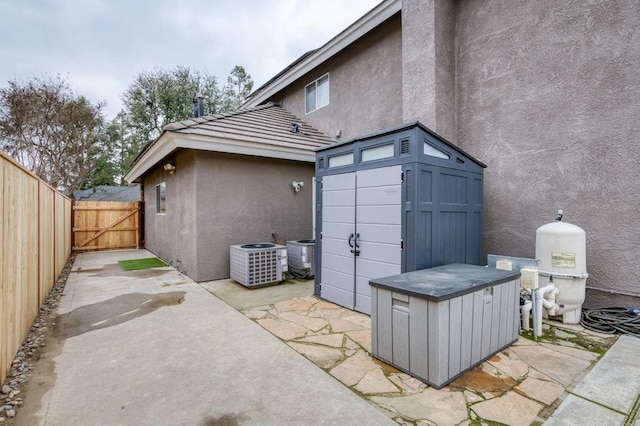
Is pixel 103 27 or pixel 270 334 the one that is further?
pixel 103 27

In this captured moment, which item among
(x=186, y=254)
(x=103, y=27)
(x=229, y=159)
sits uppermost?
(x=103, y=27)

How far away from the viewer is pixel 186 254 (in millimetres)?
6617

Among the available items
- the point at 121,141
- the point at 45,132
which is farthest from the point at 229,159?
the point at 121,141

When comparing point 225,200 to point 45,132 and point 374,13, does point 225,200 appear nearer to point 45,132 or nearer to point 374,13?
point 374,13

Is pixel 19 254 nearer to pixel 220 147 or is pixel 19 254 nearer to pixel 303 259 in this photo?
pixel 220 147

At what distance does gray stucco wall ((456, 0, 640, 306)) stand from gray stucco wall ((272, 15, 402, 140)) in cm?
134

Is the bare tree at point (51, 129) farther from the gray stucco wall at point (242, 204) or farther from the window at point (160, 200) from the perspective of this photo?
the gray stucco wall at point (242, 204)

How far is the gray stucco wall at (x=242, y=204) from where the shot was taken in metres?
6.11

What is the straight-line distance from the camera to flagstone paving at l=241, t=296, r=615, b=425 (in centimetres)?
210

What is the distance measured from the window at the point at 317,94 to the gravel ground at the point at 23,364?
288 inches

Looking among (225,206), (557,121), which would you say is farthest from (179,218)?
(557,121)

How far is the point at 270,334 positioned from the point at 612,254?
456 centimetres

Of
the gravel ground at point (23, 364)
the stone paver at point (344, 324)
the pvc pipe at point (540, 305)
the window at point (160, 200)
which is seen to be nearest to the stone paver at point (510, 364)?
the pvc pipe at point (540, 305)

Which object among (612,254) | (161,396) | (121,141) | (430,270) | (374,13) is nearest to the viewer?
(161,396)
